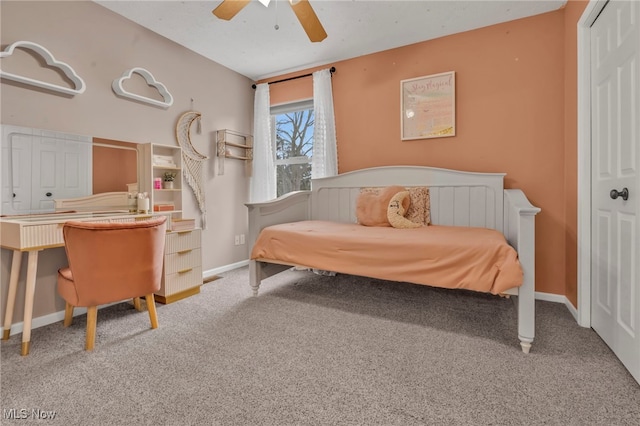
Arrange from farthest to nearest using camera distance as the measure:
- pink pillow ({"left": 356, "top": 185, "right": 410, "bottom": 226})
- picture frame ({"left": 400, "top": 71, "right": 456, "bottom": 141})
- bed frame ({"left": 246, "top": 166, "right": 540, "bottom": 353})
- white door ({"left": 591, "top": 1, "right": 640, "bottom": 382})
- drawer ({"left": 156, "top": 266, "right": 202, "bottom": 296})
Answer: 1. picture frame ({"left": 400, "top": 71, "right": 456, "bottom": 141})
2. pink pillow ({"left": 356, "top": 185, "right": 410, "bottom": 226})
3. bed frame ({"left": 246, "top": 166, "right": 540, "bottom": 353})
4. drawer ({"left": 156, "top": 266, "right": 202, "bottom": 296})
5. white door ({"left": 591, "top": 1, "right": 640, "bottom": 382})

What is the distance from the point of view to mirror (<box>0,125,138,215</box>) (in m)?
1.81

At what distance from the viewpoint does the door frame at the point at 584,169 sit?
1812 mm

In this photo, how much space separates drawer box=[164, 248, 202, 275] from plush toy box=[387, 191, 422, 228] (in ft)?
5.27

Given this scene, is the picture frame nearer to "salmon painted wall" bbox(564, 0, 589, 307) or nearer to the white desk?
"salmon painted wall" bbox(564, 0, 589, 307)

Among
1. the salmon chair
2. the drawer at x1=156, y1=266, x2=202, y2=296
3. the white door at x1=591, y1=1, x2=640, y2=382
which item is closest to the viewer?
the white door at x1=591, y1=1, x2=640, y2=382

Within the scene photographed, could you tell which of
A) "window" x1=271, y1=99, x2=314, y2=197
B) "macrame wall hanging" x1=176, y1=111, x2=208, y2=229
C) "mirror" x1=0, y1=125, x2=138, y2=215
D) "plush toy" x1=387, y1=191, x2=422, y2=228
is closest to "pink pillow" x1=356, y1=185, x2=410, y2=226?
"plush toy" x1=387, y1=191, x2=422, y2=228

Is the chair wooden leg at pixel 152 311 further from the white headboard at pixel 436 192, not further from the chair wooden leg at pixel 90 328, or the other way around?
the white headboard at pixel 436 192

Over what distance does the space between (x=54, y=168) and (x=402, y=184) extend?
262 cm

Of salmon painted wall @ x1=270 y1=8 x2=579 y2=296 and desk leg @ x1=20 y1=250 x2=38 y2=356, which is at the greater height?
salmon painted wall @ x1=270 y1=8 x2=579 y2=296

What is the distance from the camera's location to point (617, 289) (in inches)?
58.5

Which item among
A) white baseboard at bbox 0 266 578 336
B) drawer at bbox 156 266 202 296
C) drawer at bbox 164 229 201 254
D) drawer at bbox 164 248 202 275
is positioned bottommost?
white baseboard at bbox 0 266 578 336

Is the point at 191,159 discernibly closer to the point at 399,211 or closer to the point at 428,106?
the point at 399,211

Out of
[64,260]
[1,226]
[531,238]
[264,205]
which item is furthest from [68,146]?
[531,238]

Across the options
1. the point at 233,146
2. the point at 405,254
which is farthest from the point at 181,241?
the point at 405,254
